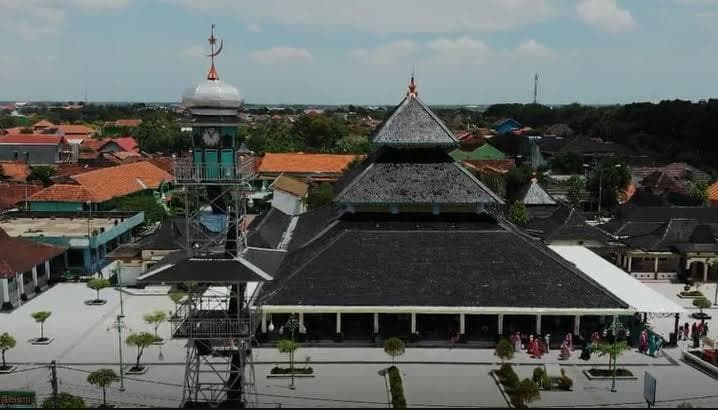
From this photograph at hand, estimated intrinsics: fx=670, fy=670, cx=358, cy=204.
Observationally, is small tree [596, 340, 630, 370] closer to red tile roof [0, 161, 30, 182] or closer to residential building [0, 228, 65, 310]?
residential building [0, 228, 65, 310]

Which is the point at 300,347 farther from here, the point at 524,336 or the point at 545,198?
the point at 545,198

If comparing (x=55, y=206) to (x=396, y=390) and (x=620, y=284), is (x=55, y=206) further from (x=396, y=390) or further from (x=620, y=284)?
(x=620, y=284)

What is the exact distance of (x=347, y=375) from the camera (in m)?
24.4

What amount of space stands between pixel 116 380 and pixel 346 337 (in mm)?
9210

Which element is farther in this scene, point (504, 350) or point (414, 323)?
point (414, 323)

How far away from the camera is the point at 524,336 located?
1077 inches

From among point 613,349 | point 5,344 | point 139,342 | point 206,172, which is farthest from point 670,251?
point 5,344

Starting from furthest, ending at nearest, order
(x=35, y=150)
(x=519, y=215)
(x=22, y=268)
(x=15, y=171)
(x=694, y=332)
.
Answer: (x=35, y=150) → (x=15, y=171) → (x=519, y=215) → (x=22, y=268) → (x=694, y=332)

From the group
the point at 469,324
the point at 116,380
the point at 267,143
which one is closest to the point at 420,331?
the point at 469,324

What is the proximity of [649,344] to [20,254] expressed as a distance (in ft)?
99.7

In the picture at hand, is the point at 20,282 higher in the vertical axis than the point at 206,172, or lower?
lower

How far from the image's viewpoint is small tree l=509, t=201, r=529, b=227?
44469 mm

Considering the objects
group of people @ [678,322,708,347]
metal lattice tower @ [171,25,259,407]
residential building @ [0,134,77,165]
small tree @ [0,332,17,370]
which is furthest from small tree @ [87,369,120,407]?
residential building @ [0,134,77,165]

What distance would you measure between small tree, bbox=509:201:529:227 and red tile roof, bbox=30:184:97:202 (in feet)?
99.2
